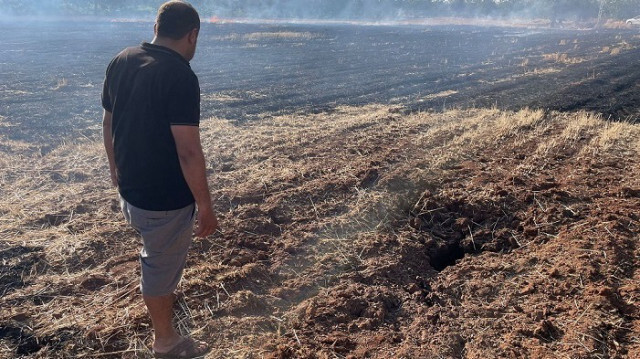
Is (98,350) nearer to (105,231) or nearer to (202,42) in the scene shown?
(105,231)

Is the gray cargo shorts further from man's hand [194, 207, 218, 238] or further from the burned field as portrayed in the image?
the burned field

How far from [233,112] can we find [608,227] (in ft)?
26.2

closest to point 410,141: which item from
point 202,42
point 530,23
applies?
point 202,42

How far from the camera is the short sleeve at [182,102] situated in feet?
8.07

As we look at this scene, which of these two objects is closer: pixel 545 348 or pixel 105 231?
pixel 545 348

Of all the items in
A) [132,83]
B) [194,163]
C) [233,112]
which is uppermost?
[132,83]

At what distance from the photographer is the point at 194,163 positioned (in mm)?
2561

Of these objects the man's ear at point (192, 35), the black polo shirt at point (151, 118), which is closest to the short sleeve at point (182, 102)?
the black polo shirt at point (151, 118)

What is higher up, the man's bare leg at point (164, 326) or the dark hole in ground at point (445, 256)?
the man's bare leg at point (164, 326)

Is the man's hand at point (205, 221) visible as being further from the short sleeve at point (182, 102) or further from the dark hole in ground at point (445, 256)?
the dark hole in ground at point (445, 256)

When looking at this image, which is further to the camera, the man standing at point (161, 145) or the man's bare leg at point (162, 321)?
the man's bare leg at point (162, 321)

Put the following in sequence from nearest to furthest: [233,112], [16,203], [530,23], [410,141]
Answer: [16,203] → [410,141] → [233,112] → [530,23]

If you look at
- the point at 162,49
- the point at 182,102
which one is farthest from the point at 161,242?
the point at 162,49

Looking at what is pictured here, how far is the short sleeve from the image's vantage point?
2.46 metres
